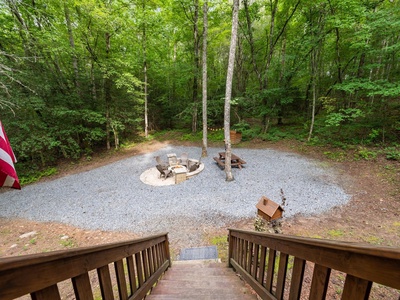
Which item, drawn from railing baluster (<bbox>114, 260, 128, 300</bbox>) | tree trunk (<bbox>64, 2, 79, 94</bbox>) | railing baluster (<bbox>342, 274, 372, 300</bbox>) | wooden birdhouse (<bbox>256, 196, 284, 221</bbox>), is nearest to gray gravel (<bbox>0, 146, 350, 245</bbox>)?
wooden birdhouse (<bbox>256, 196, 284, 221</bbox>)

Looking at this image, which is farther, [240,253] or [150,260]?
[240,253]

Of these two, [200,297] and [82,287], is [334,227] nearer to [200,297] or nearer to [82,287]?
[200,297]

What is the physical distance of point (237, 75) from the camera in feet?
51.0

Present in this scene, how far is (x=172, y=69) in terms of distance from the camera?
1345 cm

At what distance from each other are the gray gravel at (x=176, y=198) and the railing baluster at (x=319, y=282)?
351 centimetres

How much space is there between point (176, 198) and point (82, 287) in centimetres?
508

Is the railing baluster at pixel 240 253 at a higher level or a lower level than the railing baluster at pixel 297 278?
lower

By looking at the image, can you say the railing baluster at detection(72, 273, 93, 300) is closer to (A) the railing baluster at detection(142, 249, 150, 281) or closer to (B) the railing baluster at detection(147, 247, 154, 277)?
(A) the railing baluster at detection(142, 249, 150, 281)

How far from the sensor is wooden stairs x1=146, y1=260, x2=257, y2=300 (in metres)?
1.88

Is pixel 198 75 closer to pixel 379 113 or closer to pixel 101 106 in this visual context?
pixel 101 106

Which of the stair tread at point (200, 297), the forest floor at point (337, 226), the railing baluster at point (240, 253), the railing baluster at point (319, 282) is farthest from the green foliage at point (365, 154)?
the railing baluster at point (319, 282)

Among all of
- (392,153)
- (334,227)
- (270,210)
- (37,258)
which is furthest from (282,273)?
(392,153)

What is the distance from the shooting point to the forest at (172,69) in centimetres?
733

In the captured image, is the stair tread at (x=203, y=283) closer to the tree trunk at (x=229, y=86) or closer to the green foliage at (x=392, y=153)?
the tree trunk at (x=229, y=86)
